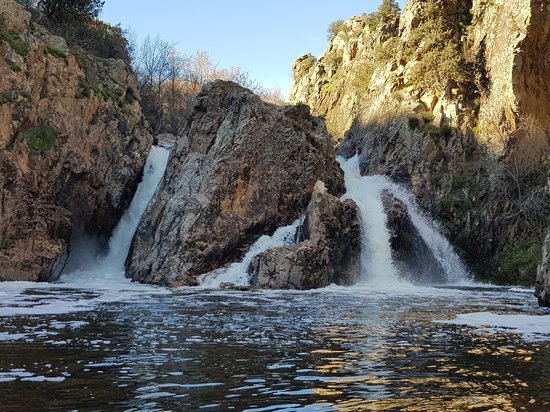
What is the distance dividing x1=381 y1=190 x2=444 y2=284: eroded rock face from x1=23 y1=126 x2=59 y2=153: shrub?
1799 cm

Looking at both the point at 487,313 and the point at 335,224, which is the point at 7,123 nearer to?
the point at 335,224

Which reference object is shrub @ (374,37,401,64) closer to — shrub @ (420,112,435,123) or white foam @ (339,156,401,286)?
shrub @ (420,112,435,123)

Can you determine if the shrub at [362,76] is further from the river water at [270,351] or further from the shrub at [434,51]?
the river water at [270,351]

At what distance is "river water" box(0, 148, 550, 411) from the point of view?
6.79m

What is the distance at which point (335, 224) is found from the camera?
89.1 feet

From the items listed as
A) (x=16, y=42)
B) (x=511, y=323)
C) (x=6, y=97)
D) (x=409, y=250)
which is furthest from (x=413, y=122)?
(x=511, y=323)

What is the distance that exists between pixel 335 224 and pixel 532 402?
20.6 metres

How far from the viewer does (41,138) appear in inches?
1111

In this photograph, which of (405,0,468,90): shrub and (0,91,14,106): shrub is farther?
(405,0,468,90): shrub

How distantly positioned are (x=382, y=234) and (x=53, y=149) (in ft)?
57.4

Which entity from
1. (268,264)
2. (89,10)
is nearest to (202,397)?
(268,264)

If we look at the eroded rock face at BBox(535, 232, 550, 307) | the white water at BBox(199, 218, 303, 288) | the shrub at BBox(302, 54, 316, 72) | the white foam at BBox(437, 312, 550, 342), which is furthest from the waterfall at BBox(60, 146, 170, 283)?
the shrub at BBox(302, 54, 316, 72)

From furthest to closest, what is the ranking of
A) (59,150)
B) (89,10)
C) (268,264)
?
(89,10) < (59,150) < (268,264)

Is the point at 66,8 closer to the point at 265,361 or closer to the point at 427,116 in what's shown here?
the point at 427,116
